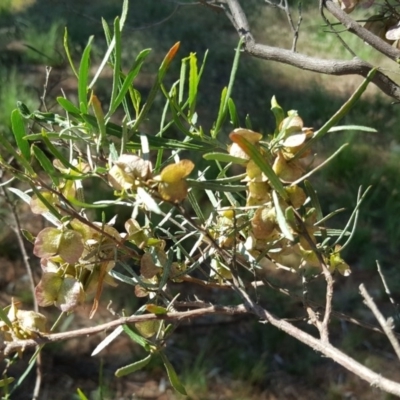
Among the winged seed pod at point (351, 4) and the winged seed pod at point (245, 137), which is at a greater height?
the winged seed pod at point (351, 4)

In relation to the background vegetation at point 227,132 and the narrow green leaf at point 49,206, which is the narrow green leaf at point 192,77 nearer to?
the narrow green leaf at point 49,206

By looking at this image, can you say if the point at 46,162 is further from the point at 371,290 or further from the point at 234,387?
the point at 371,290

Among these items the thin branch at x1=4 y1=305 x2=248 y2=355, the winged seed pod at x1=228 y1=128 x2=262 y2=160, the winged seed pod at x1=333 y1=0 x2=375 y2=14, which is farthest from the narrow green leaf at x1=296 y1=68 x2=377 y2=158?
the winged seed pod at x1=333 y1=0 x2=375 y2=14

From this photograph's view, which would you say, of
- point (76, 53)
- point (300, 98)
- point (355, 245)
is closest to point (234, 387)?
point (355, 245)

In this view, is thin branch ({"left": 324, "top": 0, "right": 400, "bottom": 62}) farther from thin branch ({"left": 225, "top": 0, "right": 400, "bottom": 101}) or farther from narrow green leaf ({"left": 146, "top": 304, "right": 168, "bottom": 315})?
narrow green leaf ({"left": 146, "top": 304, "right": 168, "bottom": 315})

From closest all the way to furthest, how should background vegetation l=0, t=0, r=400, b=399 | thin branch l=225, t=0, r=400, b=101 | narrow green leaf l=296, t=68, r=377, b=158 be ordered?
narrow green leaf l=296, t=68, r=377, b=158
thin branch l=225, t=0, r=400, b=101
background vegetation l=0, t=0, r=400, b=399

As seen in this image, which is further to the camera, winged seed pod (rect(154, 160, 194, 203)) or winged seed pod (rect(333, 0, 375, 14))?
winged seed pod (rect(333, 0, 375, 14))

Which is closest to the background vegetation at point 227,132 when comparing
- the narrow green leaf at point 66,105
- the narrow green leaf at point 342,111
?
the narrow green leaf at point 342,111
